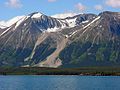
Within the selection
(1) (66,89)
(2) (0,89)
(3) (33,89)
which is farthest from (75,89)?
(2) (0,89)

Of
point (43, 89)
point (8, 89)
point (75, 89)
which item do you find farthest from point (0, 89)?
point (75, 89)

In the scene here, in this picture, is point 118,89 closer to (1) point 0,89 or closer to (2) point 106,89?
(2) point 106,89

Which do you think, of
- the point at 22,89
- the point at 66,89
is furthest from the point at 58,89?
the point at 22,89

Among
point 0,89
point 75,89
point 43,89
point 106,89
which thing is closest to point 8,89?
point 0,89

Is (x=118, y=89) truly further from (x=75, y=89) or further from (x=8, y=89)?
(x=8, y=89)

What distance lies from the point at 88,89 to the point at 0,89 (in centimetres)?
2943

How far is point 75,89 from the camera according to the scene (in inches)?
5605

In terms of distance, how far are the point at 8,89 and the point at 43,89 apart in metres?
11.9

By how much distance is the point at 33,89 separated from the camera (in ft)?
469

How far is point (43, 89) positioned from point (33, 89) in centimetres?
361

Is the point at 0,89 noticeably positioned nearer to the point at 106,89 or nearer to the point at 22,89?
the point at 22,89

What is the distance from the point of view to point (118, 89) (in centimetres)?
13525

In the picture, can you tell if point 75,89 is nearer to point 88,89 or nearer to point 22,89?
point 88,89

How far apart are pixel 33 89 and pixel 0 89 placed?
36.3ft
